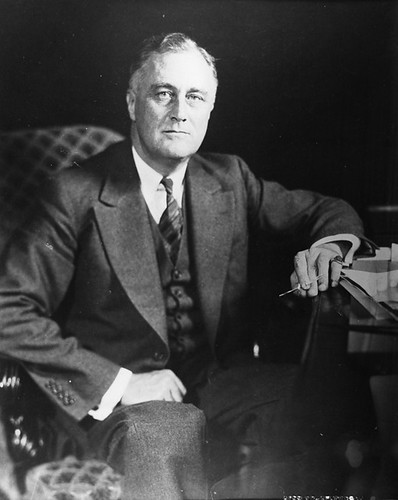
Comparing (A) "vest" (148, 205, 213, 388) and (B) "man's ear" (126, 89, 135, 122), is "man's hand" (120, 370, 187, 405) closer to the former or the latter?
(A) "vest" (148, 205, 213, 388)

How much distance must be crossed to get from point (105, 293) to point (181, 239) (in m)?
0.34

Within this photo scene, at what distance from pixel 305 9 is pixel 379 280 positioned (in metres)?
1.04

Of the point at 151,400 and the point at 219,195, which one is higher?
the point at 219,195

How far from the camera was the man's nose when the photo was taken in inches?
102

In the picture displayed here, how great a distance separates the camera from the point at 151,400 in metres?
2.63

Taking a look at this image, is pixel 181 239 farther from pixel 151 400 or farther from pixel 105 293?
pixel 151 400

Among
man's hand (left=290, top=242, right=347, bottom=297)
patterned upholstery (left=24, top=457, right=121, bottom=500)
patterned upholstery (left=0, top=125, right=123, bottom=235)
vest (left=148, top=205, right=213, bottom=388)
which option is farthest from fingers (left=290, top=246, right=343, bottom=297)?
patterned upholstery (left=24, top=457, right=121, bottom=500)

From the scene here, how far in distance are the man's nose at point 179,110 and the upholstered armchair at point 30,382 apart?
0.21 metres

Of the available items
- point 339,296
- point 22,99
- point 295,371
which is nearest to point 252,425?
point 295,371

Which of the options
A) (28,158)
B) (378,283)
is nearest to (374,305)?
(378,283)

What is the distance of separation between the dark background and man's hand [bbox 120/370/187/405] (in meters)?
0.83

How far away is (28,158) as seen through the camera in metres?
2.62

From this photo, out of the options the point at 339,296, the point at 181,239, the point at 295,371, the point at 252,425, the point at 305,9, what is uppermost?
the point at 305,9

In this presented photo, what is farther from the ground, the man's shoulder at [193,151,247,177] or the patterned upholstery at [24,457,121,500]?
the man's shoulder at [193,151,247,177]
